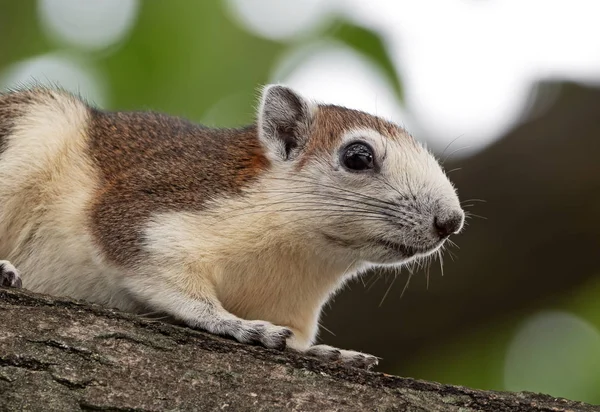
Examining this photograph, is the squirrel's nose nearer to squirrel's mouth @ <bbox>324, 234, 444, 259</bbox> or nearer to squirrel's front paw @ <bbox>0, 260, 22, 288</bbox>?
squirrel's mouth @ <bbox>324, 234, 444, 259</bbox>

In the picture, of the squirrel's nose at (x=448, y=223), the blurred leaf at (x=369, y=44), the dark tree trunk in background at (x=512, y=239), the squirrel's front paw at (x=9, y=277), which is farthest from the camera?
the blurred leaf at (x=369, y=44)

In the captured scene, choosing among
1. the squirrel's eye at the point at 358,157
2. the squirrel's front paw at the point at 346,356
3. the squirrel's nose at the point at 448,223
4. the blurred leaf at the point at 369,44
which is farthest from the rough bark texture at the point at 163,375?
the blurred leaf at the point at 369,44

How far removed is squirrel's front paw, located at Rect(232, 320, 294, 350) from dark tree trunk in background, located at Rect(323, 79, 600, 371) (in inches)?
79.7

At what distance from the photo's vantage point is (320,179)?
5.42 metres

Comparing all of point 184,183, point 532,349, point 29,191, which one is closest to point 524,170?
point 532,349

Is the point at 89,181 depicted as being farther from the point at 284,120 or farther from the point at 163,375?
the point at 163,375

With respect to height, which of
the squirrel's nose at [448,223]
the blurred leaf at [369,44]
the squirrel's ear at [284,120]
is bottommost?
the squirrel's nose at [448,223]

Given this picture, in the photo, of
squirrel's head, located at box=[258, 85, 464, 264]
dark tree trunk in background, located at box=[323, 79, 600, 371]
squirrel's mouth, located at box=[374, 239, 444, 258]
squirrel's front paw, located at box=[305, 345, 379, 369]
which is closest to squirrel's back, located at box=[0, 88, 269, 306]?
squirrel's head, located at box=[258, 85, 464, 264]

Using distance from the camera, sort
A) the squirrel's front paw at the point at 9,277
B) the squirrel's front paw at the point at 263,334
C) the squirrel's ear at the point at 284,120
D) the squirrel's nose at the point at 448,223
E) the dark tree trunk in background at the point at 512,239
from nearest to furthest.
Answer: the squirrel's front paw at the point at 263,334, the squirrel's front paw at the point at 9,277, the squirrel's nose at the point at 448,223, the squirrel's ear at the point at 284,120, the dark tree trunk in background at the point at 512,239

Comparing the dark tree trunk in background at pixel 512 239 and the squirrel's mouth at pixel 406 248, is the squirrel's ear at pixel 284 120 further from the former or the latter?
the dark tree trunk in background at pixel 512 239

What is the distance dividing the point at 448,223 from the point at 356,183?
2.00ft

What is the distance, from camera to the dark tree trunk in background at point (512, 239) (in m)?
6.38

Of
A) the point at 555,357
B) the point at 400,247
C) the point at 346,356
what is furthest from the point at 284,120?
the point at 555,357

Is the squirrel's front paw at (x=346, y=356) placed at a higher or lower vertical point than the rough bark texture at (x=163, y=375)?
higher
